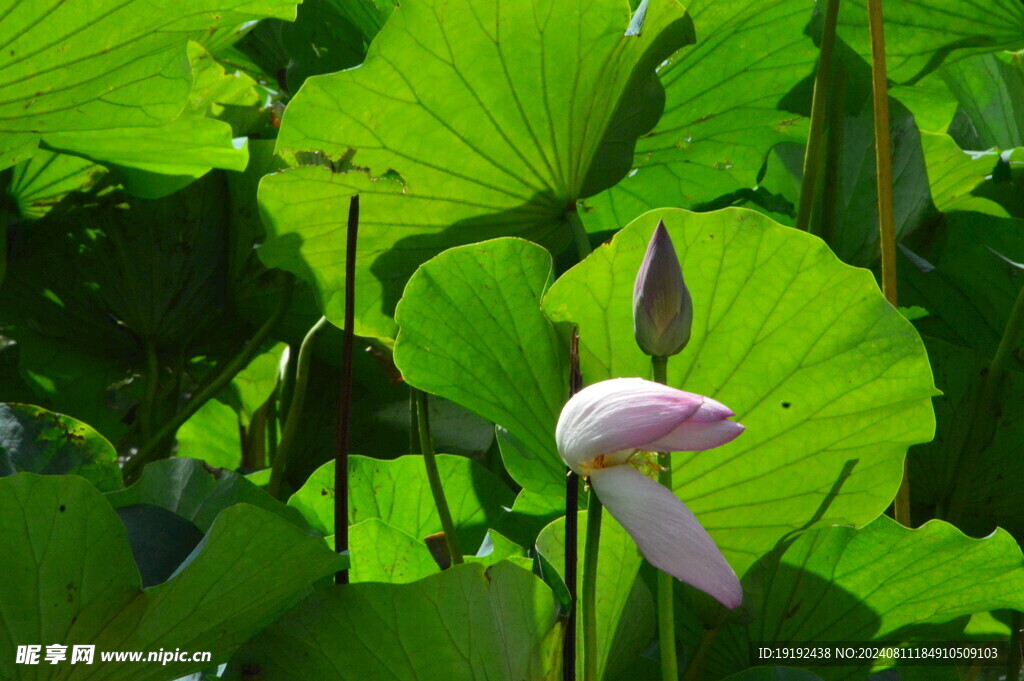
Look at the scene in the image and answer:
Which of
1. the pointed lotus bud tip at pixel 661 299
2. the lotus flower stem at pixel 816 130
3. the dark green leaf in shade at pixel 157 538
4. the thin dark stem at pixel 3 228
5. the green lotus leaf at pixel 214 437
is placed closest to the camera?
the pointed lotus bud tip at pixel 661 299

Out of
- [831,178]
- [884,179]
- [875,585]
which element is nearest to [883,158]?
[884,179]

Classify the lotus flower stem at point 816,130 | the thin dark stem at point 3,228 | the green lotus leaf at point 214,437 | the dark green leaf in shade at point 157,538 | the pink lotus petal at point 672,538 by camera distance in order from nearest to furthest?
the pink lotus petal at point 672,538
the dark green leaf in shade at point 157,538
the lotus flower stem at point 816,130
the thin dark stem at point 3,228
the green lotus leaf at point 214,437

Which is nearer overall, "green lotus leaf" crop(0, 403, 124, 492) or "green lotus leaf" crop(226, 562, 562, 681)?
"green lotus leaf" crop(226, 562, 562, 681)

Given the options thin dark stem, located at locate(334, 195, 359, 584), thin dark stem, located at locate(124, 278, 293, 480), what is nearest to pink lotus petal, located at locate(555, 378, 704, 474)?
thin dark stem, located at locate(334, 195, 359, 584)

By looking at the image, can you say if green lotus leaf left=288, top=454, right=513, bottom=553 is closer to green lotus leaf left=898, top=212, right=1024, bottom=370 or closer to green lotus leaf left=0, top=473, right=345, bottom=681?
green lotus leaf left=0, top=473, right=345, bottom=681

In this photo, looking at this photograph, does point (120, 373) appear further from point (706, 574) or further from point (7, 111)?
point (706, 574)

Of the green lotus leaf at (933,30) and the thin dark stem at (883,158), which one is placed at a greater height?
the green lotus leaf at (933,30)

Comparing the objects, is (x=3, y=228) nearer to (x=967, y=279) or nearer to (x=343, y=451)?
(x=343, y=451)

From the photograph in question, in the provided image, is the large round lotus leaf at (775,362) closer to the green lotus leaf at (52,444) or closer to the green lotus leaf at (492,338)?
the green lotus leaf at (492,338)

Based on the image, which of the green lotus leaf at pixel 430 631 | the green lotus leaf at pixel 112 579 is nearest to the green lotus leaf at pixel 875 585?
the green lotus leaf at pixel 430 631
